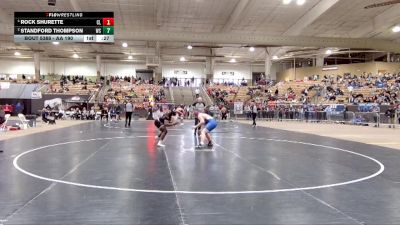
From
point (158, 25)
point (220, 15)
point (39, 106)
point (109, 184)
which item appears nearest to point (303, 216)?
point (109, 184)

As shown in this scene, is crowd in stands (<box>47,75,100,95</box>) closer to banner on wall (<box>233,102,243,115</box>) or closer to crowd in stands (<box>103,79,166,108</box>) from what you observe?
crowd in stands (<box>103,79,166,108</box>)

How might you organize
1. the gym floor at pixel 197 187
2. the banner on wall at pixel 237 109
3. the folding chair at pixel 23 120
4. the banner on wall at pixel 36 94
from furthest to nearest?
the banner on wall at pixel 36 94 < the banner on wall at pixel 237 109 < the folding chair at pixel 23 120 < the gym floor at pixel 197 187

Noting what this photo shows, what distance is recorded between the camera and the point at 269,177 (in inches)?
295

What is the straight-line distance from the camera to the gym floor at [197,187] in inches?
189

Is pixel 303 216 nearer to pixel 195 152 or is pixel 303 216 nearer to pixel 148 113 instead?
pixel 195 152

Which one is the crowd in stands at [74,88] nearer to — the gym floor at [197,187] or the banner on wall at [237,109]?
the banner on wall at [237,109]
